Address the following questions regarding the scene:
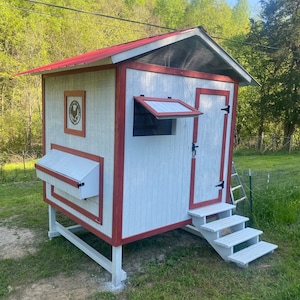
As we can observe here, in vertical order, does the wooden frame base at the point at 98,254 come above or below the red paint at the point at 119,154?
below

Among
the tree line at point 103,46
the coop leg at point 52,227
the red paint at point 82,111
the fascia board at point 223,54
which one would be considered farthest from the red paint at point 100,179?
the tree line at point 103,46

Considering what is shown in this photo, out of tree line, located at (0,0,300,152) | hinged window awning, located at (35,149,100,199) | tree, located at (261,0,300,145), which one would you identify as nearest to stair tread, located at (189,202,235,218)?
hinged window awning, located at (35,149,100,199)

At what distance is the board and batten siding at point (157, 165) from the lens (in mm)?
3135

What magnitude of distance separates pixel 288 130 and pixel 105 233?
14.2m

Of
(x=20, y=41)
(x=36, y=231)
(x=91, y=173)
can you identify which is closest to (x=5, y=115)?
(x=20, y=41)

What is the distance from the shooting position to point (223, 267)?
3.54 meters

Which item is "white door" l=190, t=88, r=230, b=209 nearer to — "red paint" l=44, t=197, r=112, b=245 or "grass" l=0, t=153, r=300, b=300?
"grass" l=0, t=153, r=300, b=300

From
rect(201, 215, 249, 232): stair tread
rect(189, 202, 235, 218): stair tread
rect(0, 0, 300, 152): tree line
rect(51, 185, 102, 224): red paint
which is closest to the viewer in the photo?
rect(51, 185, 102, 224): red paint

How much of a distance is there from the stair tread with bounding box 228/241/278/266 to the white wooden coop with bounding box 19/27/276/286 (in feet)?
0.06

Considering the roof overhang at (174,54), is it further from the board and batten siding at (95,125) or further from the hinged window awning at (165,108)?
the hinged window awning at (165,108)

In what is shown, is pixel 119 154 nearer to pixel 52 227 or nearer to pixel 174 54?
pixel 174 54

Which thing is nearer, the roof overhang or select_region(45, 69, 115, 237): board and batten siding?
the roof overhang

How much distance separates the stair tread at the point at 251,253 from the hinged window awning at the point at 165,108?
1781 millimetres

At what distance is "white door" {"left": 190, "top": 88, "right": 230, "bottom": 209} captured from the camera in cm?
382
